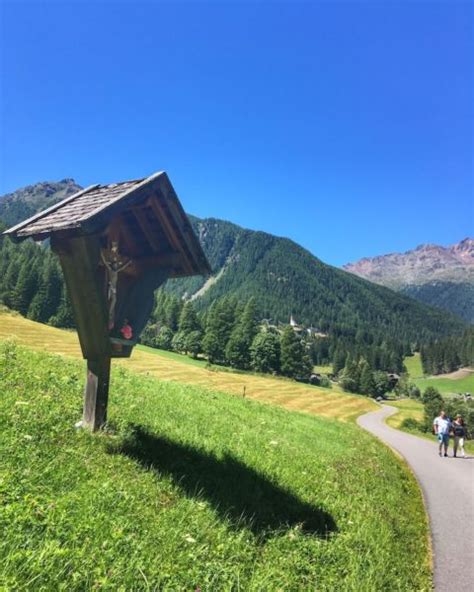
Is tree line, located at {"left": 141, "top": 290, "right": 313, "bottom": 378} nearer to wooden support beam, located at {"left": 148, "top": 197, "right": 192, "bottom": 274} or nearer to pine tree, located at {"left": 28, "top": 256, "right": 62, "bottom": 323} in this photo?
pine tree, located at {"left": 28, "top": 256, "right": 62, "bottom": 323}

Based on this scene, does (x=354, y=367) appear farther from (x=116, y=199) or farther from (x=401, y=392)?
(x=116, y=199)

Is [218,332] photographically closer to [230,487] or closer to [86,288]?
[230,487]

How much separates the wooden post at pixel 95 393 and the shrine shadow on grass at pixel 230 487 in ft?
2.01

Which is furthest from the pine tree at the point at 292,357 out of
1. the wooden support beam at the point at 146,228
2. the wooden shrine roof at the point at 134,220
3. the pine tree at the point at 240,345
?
the wooden support beam at the point at 146,228

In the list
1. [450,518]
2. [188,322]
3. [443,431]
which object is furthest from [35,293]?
[450,518]

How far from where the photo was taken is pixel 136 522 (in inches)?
175

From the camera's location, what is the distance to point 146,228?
7168mm

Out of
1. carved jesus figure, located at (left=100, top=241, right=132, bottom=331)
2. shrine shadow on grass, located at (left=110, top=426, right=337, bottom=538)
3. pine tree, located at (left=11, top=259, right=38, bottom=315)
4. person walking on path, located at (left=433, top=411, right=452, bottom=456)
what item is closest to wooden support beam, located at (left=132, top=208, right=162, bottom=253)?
carved jesus figure, located at (left=100, top=241, right=132, bottom=331)

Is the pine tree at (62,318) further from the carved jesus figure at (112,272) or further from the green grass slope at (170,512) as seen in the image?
the carved jesus figure at (112,272)

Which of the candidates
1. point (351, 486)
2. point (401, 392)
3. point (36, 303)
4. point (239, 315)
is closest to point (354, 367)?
point (401, 392)

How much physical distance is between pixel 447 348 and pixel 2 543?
222m

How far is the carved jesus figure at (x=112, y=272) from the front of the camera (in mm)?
6488

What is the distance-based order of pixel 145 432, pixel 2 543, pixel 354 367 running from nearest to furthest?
pixel 2 543
pixel 145 432
pixel 354 367

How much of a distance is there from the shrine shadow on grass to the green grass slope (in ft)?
0.09
